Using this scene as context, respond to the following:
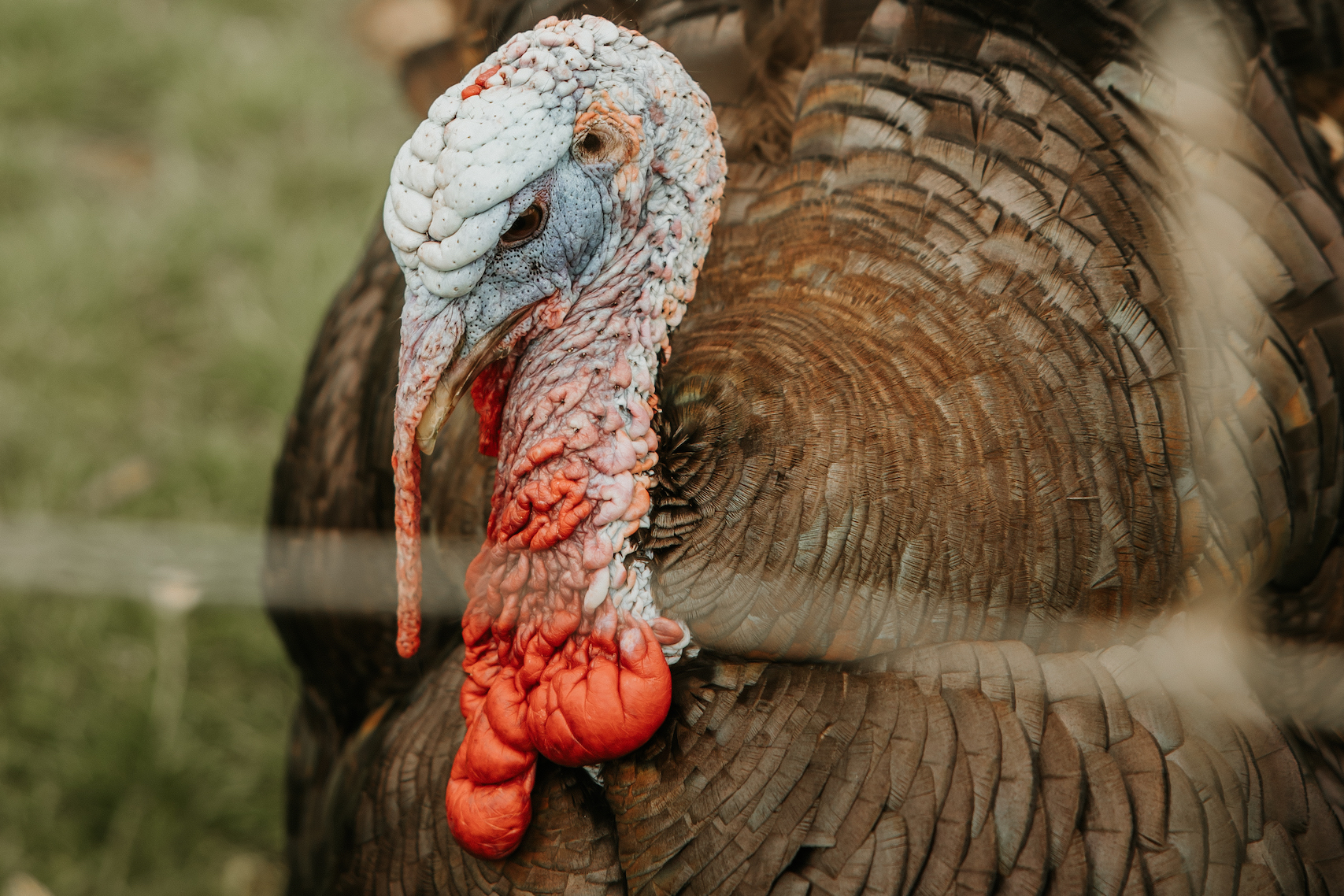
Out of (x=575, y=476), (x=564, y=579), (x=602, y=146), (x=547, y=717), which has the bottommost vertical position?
(x=547, y=717)

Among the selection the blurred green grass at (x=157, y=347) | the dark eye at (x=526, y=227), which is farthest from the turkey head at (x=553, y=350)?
the blurred green grass at (x=157, y=347)

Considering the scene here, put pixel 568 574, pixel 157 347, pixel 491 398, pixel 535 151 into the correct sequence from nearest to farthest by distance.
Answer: pixel 535 151, pixel 568 574, pixel 491 398, pixel 157 347

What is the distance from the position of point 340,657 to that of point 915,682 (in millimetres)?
1136

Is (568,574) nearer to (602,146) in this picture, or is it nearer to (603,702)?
(603,702)

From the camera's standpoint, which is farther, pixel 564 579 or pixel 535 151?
pixel 564 579

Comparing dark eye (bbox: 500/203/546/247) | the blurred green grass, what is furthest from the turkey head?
the blurred green grass

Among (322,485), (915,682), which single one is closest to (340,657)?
(322,485)

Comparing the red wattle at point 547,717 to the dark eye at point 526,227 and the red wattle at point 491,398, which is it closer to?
the red wattle at point 491,398

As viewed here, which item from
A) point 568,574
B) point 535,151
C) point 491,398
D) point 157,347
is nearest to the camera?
point 535,151

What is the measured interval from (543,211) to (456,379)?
0.72ft

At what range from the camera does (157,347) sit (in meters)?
3.13

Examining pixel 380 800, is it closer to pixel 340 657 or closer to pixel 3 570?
pixel 340 657

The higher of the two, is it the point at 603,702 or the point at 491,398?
the point at 491,398

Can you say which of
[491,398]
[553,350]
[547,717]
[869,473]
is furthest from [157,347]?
[869,473]
